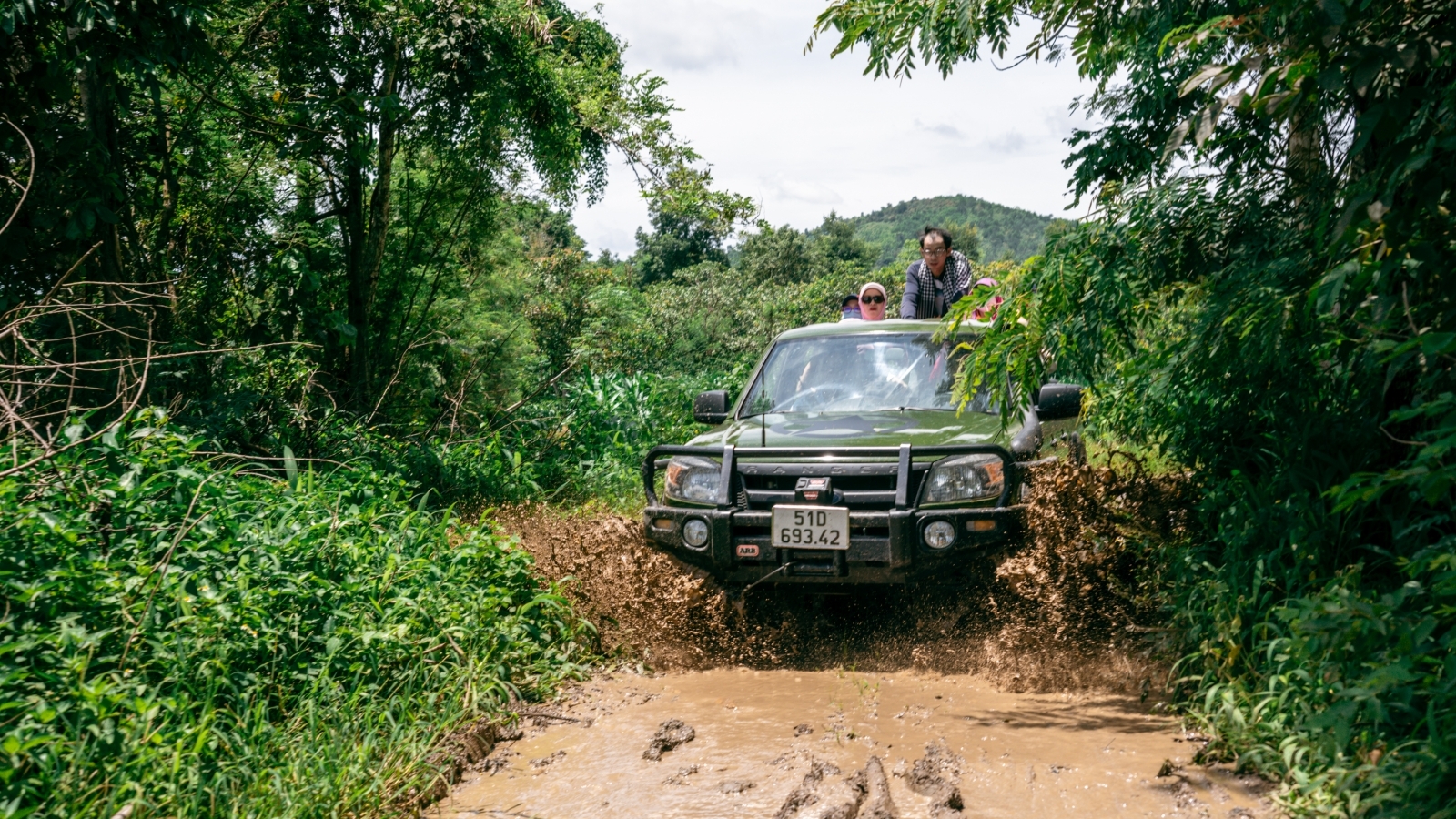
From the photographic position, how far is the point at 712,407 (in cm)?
652

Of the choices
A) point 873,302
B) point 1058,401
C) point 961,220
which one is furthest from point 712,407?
point 961,220

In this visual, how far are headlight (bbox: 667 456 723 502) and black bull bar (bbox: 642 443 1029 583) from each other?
2.1 inches

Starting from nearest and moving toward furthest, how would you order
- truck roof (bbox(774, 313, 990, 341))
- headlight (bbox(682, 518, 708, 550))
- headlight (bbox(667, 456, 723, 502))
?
headlight (bbox(682, 518, 708, 550)), headlight (bbox(667, 456, 723, 502)), truck roof (bbox(774, 313, 990, 341))

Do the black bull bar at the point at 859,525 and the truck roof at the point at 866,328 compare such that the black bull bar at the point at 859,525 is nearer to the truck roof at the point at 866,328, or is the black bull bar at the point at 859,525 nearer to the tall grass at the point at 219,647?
the tall grass at the point at 219,647

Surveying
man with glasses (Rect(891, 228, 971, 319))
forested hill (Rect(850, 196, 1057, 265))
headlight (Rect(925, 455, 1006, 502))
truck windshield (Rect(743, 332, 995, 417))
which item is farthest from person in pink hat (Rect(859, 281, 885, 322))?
forested hill (Rect(850, 196, 1057, 265))

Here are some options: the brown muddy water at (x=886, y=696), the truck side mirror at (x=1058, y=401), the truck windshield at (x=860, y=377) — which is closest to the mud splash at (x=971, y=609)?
the brown muddy water at (x=886, y=696)

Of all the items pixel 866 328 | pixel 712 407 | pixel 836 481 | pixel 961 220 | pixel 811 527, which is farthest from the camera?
pixel 961 220

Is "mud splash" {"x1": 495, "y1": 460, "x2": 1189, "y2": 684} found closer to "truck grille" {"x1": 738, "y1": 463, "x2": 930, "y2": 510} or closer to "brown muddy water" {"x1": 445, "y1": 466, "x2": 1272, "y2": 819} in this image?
"brown muddy water" {"x1": 445, "y1": 466, "x2": 1272, "y2": 819}

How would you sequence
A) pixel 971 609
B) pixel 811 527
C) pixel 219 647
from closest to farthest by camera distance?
pixel 219 647
pixel 811 527
pixel 971 609

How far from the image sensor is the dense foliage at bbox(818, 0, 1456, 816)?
9.79 ft

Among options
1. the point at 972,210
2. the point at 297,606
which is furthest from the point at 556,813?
the point at 972,210

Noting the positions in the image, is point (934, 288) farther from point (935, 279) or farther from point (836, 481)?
point (836, 481)

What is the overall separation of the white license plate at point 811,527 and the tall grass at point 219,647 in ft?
4.17

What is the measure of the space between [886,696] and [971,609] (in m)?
0.81
